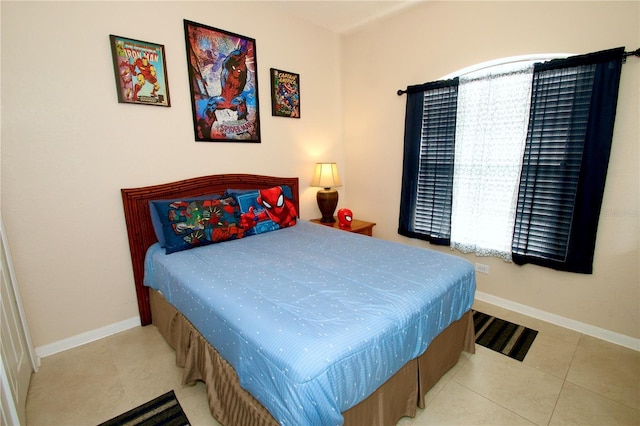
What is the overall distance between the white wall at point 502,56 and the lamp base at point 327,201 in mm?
487

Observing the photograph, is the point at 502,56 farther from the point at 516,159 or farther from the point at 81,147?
the point at 81,147

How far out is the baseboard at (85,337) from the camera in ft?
6.72

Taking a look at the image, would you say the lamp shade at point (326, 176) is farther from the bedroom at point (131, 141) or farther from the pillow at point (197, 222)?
the pillow at point (197, 222)

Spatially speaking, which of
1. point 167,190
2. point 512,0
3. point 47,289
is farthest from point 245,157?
point 512,0

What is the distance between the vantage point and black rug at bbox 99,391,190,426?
1534 millimetres

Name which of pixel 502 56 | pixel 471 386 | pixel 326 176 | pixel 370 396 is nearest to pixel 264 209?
pixel 326 176

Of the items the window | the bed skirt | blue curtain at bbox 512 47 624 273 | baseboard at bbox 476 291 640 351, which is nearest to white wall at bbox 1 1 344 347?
the bed skirt

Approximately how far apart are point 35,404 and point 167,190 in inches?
58.8

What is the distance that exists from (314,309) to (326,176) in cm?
218

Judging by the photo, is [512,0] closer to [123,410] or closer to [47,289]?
[123,410]

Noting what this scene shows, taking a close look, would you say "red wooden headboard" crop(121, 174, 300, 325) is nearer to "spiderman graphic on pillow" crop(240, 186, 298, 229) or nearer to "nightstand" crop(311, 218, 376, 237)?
"spiderman graphic on pillow" crop(240, 186, 298, 229)

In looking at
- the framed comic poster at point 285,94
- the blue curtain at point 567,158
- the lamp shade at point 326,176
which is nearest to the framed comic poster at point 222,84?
the framed comic poster at point 285,94

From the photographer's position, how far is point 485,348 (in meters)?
2.09

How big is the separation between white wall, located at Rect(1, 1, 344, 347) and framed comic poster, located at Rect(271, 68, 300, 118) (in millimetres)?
469
